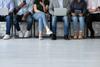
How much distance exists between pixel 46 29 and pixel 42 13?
1.34 ft

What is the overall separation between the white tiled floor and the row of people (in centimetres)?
37

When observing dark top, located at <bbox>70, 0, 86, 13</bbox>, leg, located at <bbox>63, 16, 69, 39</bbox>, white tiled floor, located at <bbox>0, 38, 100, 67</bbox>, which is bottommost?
white tiled floor, located at <bbox>0, 38, 100, 67</bbox>

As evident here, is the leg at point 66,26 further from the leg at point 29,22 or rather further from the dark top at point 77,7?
the leg at point 29,22

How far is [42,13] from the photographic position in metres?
8.09

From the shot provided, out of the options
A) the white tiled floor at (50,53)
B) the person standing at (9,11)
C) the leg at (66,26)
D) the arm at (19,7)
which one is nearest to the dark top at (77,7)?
the leg at (66,26)

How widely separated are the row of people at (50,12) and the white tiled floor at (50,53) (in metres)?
0.37

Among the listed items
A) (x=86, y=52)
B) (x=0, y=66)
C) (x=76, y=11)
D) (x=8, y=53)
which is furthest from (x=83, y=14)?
(x=0, y=66)

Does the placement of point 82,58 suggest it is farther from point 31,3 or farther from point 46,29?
point 31,3

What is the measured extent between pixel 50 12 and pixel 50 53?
2.37 m

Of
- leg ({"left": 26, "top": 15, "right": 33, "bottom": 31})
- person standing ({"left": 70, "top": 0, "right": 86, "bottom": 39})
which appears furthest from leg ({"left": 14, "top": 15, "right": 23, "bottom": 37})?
person standing ({"left": 70, "top": 0, "right": 86, "bottom": 39})

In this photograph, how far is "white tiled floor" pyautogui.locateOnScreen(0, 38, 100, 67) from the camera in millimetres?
5043

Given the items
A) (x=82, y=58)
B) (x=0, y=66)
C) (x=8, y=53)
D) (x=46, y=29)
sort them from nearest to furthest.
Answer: (x=0, y=66) < (x=82, y=58) < (x=8, y=53) < (x=46, y=29)

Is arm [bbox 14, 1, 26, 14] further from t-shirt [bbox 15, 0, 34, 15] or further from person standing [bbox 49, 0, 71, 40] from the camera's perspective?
person standing [bbox 49, 0, 71, 40]

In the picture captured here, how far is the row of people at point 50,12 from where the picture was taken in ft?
26.5
